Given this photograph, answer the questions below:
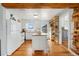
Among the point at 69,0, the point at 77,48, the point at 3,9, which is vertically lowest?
the point at 77,48

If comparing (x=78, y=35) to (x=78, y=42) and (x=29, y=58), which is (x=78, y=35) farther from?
(x=29, y=58)

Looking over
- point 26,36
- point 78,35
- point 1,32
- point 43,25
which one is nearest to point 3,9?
point 1,32

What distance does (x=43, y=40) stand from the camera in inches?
282

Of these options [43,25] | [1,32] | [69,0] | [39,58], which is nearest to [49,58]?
[39,58]

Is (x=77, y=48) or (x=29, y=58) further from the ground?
(x=29, y=58)

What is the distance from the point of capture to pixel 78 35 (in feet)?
18.1

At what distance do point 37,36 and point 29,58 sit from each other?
19.1 ft

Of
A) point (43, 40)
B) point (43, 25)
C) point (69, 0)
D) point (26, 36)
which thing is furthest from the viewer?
point (43, 25)

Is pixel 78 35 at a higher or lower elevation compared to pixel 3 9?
lower

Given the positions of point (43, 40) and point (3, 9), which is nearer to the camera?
point (3, 9)

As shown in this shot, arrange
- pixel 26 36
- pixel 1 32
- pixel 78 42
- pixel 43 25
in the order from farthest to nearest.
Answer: pixel 43 25
pixel 26 36
pixel 78 42
pixel 1 32

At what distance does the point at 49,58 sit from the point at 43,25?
13.0m

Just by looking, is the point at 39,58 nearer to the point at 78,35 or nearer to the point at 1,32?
the point at 1,32

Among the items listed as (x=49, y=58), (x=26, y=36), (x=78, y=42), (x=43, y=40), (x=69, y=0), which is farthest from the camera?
(x=26, y=36)
